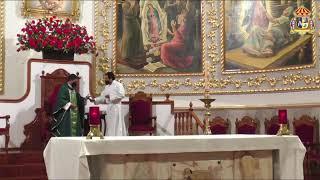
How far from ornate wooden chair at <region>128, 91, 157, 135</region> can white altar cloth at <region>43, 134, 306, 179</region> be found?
208 inches

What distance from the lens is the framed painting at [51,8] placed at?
11922 mm

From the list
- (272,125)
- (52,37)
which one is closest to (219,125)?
(272,125)

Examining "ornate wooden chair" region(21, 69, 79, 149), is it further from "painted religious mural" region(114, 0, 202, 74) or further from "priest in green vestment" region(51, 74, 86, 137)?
"painted religious mural" region(114, 0, 202, 74)

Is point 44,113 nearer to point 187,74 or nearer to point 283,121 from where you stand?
point 187,74

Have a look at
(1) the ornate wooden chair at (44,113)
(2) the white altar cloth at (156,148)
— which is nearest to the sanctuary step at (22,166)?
(1) the ornate wooden chair at (44,113)

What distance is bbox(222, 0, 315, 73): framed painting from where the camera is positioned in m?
11.4

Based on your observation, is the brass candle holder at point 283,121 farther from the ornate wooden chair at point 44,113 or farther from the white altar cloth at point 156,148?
the ornate wooden chair at point 44,113

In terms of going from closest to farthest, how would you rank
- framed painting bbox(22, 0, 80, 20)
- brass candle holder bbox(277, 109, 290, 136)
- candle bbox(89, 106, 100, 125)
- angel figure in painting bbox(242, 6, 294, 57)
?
1. candle bbox(89, 106, 100, 125)
2. brass candle holder bbox(277, 109, 290, 136)
3. angel figure in painting bbox(242, 6, 294, 57)
4. framed painting bbox(22, 0, 80, 20)

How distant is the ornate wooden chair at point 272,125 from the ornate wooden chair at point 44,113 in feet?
16.0

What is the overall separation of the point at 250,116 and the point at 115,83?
3.69m

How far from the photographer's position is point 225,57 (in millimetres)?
12477

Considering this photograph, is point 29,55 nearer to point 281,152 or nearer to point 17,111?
point 17,111

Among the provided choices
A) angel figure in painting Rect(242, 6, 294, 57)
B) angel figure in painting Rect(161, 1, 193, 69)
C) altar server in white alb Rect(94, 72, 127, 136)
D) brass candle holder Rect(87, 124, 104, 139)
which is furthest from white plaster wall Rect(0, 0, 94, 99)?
brass candle holder Rect(87, 124, 104, 139)

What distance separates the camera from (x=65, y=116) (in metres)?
9.67
